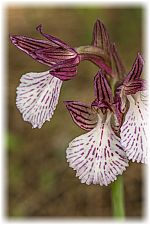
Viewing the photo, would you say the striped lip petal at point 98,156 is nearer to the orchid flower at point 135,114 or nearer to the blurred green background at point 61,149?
the orchid flower at point 135,114

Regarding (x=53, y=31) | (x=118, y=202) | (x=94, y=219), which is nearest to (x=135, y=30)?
(x=53, y=31)

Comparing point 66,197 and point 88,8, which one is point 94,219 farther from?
point 88,8

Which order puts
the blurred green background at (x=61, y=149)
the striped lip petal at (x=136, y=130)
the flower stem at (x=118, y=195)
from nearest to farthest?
the striped lip petal at (x=136, y=130)
the flower stem at (x=118, y=195)
the blurred green background at (x=61, y=149)

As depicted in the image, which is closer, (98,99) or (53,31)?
(98,99)

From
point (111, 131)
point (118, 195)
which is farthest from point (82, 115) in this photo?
point (118, 195)

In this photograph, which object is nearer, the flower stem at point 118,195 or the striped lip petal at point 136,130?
the striped lip petal at point 136,130

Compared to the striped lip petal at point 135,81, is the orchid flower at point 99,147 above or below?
below

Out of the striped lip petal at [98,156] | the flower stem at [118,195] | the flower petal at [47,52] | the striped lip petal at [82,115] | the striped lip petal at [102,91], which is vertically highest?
the flower petal at [47,52]

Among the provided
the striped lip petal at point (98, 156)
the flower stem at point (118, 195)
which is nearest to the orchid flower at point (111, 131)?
the striped lip petal at point (98, 156)
